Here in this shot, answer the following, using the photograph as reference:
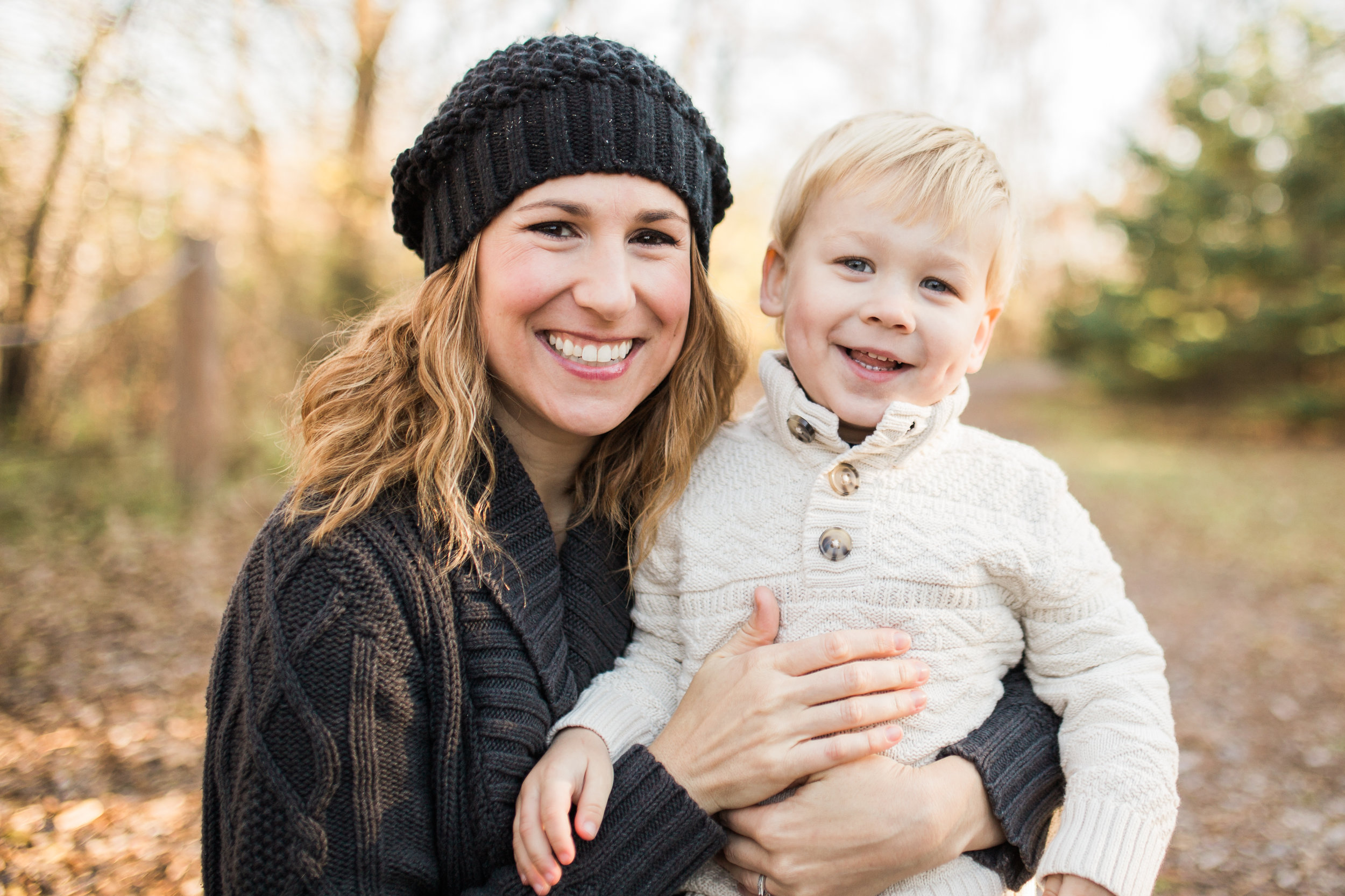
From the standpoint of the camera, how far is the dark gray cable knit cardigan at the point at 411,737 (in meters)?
1.43

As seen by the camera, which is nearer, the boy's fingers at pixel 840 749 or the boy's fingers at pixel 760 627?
the boy's fingers at pixel 840 749

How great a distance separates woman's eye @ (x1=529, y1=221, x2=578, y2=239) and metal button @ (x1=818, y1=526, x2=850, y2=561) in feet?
2.52

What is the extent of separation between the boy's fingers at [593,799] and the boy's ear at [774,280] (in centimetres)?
108

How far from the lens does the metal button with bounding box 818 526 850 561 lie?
68.9 inches

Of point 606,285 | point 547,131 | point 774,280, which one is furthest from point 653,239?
point 774,280

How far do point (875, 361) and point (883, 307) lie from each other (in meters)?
0.13

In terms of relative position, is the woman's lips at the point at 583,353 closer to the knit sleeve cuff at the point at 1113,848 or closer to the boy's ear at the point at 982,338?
the boy's ear at the point at 982,338

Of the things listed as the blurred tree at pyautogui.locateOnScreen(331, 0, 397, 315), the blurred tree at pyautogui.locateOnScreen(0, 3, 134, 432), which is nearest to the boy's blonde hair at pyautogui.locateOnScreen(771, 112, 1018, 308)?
the blurred tree at pyautogui.locateOnScreen(0, 3, 134, 432)

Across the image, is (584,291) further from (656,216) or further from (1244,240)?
(1244,240)

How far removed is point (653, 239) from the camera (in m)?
1.81

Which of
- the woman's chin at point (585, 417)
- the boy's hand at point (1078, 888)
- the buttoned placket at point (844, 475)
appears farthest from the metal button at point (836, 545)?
the boy's hand at point (1078, 888)

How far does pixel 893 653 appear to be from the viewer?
168cm

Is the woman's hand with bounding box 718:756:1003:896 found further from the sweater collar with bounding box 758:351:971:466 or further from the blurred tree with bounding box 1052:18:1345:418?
the blurred tree with bounding box 1052:18:1345:418

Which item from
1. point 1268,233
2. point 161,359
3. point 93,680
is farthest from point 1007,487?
point 1268,233
